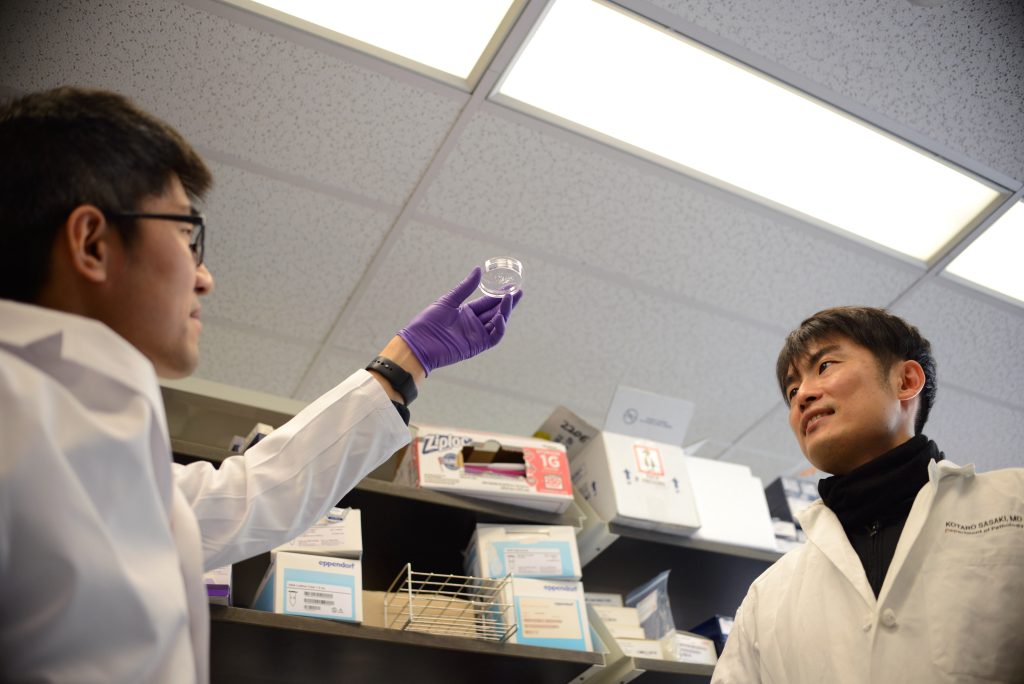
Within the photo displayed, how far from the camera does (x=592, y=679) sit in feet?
6.02

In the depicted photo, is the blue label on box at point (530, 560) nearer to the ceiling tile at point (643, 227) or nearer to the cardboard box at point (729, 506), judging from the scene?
the cardboard box at point (729, 506)

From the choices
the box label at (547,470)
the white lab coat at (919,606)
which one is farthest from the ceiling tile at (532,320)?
the white lab coat at (919,606)

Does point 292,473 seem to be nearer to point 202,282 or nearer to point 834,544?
point 202,282

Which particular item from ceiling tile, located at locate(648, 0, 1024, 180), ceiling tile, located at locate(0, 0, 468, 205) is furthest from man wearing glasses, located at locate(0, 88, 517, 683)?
ceiling tile, located at locate(648, 0, 1024, 180)

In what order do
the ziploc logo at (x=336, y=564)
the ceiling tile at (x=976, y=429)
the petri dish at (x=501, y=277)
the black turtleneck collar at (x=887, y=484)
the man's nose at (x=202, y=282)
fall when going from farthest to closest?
the ceiling tile at (x=976, y=429) < the petri dish at (x=501, y=277) < the ziploc logo at (x=336, y=564) < the black turtleneck collar at (x=887, y=484) < the man's nose at (x=202, y=282)

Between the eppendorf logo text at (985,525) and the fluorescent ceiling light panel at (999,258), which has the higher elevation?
the fluorescent ceiling light panel at (999,258)

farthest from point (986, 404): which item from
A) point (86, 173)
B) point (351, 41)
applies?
point (86, 173)

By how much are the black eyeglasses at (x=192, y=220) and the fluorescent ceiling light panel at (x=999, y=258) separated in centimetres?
206

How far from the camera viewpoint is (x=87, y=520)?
Result: 74cm

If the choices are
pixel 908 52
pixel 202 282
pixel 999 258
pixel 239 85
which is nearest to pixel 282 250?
pixel 239 85

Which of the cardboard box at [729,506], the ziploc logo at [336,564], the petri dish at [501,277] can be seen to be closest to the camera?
the ziploc logo at [336,564]

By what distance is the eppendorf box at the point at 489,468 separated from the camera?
6.35ft

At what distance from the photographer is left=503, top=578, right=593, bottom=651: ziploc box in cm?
176

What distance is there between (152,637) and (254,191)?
1551 millimetres
